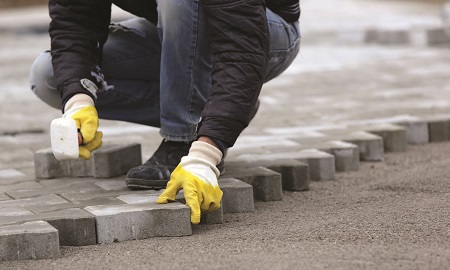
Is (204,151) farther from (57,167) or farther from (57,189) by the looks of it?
(57,167)

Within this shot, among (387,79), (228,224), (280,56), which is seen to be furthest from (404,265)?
(387,79)

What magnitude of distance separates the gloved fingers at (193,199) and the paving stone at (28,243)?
0.43m

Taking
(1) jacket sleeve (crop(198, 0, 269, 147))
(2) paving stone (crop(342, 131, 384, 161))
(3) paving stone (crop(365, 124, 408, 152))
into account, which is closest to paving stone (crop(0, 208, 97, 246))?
(1) jacket sleeve (crop(198, 0, 269, 147))

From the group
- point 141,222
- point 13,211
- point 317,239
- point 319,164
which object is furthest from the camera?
point 319,164

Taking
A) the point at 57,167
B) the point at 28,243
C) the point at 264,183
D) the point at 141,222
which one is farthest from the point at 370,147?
the point at 28,243

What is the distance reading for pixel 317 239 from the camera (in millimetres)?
2906

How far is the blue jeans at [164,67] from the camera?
3.31 metres

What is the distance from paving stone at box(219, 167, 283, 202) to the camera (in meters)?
3.57

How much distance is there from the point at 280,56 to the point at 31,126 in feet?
7.61

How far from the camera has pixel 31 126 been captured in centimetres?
556

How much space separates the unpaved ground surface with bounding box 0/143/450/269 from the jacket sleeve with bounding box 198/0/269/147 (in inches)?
13.7

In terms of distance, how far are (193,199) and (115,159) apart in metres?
0.85

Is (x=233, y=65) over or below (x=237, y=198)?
over

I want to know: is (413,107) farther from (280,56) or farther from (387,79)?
(280,56)
